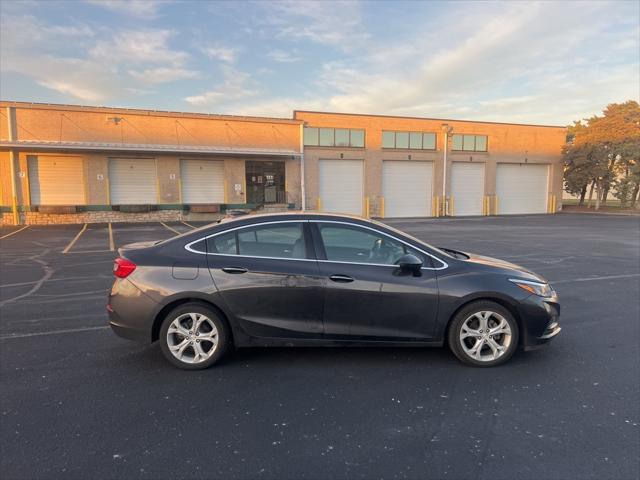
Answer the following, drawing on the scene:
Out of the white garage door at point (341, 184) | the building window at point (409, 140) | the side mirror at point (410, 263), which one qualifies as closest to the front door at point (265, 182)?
the white garage door at point (341, 184)

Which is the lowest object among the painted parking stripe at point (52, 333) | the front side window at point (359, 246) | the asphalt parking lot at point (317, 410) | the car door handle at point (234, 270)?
the asphalt parking lot at point (317, 410)

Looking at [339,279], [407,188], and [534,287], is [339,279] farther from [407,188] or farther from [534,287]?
[407,188]

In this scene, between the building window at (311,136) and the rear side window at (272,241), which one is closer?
the rear side window at (272,241)

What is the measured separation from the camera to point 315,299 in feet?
12.9

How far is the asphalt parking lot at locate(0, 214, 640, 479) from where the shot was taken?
2.62 m

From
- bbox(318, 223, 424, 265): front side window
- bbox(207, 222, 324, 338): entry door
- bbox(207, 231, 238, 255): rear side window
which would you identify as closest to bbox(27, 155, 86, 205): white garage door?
bbox(207, 231, 238, 255): rear side window

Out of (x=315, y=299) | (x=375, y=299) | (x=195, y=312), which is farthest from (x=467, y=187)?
(x=195, y=312)

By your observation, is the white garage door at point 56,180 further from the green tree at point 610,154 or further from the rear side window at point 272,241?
the green tree at point 610,154

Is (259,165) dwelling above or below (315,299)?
above

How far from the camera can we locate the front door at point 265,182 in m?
26.8

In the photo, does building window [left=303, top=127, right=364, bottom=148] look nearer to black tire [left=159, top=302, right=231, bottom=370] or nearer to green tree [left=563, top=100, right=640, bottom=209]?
green tree [left=563, top=100, right=640, bottom=209]

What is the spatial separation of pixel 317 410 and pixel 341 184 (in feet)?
85.0

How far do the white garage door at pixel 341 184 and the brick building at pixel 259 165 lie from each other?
71 mm

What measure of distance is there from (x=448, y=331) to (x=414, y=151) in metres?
27.4
